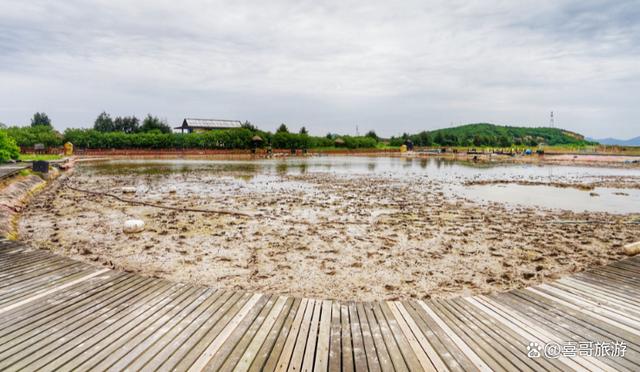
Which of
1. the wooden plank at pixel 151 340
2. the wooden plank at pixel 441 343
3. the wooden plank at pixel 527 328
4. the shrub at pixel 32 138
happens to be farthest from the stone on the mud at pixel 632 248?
the shrub at pixel 32 138

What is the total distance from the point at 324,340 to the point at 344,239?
591 centimetres

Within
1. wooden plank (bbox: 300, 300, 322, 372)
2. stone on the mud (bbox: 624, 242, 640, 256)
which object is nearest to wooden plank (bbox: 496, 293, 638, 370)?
wooden plank (bbox: 300, 300, 322, 372)

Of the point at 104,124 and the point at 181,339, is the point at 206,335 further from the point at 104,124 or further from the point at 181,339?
the point at 104,124

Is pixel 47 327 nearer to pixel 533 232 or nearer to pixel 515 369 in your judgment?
pixel 515 369

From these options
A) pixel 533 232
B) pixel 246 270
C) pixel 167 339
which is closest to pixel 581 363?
pixel 167 339

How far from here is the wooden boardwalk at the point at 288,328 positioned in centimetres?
340

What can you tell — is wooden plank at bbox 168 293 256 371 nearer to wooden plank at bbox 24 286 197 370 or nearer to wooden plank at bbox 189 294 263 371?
wooden plank at bbox 189 294 263 371

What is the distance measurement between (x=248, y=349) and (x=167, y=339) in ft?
3.08

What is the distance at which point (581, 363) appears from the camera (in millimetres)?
3432

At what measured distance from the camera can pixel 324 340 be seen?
3818 millimetres

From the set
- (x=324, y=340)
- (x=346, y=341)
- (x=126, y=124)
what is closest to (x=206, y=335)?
(x=324, y=340)

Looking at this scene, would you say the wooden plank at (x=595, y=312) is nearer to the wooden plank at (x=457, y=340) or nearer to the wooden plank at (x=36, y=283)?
the wooden plank at (x=457, y=340)

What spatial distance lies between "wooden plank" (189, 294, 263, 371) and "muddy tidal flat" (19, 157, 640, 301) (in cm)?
151

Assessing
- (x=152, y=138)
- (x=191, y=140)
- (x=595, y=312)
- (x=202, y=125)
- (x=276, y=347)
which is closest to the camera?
(x=276, y=347)
